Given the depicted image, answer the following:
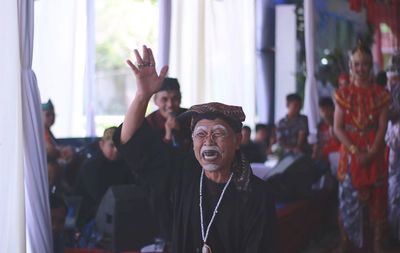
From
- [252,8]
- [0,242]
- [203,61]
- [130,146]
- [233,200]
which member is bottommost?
[0,242]

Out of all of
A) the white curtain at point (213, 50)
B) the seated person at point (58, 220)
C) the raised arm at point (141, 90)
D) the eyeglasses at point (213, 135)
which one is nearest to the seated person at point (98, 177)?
the seated person at point (58, 220)

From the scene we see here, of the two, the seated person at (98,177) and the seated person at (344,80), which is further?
the seated person at (344,80)

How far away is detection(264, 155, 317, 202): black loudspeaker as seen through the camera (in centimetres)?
513

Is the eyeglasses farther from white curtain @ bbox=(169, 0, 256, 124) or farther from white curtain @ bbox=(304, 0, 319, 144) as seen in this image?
white curtain @ bbox=(304, 0, 319, 144)

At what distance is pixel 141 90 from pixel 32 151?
0.75 m

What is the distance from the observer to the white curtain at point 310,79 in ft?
19.5

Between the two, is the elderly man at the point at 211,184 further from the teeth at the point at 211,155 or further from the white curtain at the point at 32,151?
the white curtain at the point at 32,151

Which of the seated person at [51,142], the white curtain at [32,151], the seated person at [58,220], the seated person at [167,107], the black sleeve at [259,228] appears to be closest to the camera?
the black sleeve at [259,228]

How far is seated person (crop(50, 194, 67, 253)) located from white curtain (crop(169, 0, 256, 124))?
178cm

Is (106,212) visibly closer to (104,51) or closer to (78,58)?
(78,58)

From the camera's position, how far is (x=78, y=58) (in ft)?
18.0

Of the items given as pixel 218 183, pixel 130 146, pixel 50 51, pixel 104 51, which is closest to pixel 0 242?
pixel 130 146

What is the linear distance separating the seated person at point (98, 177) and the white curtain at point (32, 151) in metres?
1.44

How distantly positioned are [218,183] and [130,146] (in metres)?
0.39
